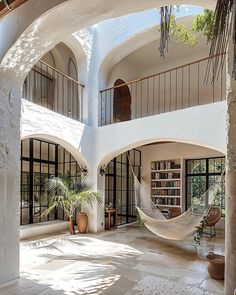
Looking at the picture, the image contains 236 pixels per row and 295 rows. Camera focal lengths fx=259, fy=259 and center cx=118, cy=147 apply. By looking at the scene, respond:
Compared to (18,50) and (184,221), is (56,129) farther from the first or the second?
(184,221)

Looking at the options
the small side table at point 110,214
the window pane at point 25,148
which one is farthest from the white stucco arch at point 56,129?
the small side table at point 110,214

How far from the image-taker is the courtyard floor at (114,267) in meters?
3.19

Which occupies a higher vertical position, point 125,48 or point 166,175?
point 125,48

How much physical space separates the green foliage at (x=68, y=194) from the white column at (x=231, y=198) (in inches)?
178

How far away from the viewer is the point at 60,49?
25.8ft

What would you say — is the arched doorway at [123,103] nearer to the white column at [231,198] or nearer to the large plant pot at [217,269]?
the large plant pot at [217,269]

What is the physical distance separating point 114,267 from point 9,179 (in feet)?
6.88

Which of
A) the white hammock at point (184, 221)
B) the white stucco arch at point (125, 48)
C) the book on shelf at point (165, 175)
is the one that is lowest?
the white hammock at point (184, 221)

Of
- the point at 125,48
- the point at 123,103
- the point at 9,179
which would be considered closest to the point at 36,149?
the point at 123,103

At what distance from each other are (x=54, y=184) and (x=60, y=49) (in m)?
4.19

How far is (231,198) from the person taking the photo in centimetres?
197

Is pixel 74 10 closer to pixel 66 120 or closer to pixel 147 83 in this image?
pixel 66 120

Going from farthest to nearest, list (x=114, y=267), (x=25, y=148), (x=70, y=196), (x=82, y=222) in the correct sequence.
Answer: (x=25, y=148) → (x=82, y=222) → (x=70, y=196) → (x=114, y=267)

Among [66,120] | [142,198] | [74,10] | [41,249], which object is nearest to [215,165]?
[142,198]
